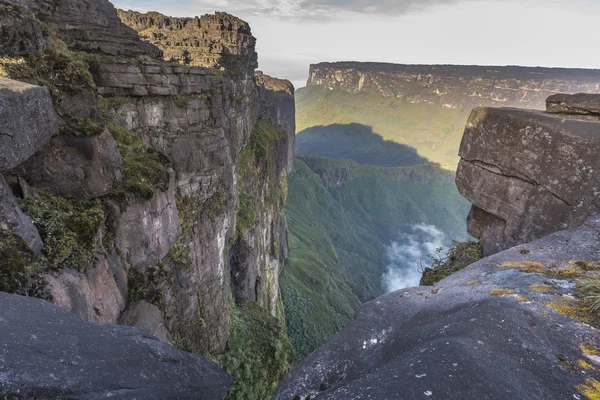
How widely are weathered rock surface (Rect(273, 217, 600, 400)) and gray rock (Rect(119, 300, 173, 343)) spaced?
649 cm

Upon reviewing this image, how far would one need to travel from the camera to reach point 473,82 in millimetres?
163375

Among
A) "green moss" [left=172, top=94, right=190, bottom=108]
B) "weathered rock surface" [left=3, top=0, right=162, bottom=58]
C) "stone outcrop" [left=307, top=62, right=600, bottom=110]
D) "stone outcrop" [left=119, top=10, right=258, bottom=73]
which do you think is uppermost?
"stone outcrop" [left=307, top=62, right=600, bottom=110]

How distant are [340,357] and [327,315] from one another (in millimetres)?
47109

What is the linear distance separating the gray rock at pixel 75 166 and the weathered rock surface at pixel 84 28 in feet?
20.6

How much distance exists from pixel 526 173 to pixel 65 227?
418 inches

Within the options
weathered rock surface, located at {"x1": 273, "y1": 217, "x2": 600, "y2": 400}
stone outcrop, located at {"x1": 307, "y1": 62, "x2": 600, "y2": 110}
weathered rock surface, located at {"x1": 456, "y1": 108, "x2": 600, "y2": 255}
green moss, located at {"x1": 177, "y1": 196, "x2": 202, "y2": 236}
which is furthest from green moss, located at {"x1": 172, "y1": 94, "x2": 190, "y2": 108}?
stone outcrop, located at {"x1": 307, "y1": 62, "x2": 600, "y2": 110}

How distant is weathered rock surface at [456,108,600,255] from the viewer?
708cm

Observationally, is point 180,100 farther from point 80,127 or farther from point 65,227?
point 65,227

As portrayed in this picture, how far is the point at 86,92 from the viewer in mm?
8516

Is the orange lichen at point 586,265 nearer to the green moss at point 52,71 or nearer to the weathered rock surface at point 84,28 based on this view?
the green moss at point 52,71

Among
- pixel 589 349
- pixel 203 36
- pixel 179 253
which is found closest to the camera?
pixel 589 349

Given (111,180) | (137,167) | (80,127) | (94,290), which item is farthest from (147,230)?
(80,127)

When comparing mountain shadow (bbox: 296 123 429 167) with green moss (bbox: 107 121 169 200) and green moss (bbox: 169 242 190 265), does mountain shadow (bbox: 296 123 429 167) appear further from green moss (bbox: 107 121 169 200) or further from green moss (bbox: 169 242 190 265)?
green moss (bbox: 107 121 169 200)

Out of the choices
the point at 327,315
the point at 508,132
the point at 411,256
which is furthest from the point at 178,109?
the point at 411,256
